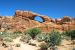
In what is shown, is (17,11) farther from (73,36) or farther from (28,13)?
(73,36)

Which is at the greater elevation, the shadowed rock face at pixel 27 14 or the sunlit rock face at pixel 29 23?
the shadowed rock face at pixel 27 14

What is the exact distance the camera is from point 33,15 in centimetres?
5853

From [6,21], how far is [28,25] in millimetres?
6604

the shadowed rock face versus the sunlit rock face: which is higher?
the shadowed rock face

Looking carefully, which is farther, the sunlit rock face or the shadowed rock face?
the shadowed rock face

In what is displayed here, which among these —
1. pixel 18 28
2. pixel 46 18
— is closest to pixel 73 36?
pixel 18 28

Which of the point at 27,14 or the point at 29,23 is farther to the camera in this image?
the point at 27,14

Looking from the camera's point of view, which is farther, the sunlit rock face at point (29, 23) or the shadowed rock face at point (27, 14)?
the shadowed rock face at point (27, 14)

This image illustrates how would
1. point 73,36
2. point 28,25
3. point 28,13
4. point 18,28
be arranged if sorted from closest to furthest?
point 73,36 → point 18,28 → point 28,25 → point 28,13

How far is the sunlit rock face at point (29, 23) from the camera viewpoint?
51.5 m

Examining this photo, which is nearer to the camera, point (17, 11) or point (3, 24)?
→ point (3, 24)

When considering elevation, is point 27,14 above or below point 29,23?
above

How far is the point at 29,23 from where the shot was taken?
5544cm

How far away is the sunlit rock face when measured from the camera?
5153 cm
